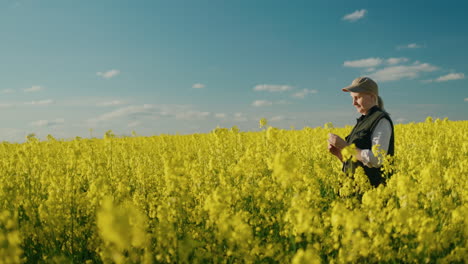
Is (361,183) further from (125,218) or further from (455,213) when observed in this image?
(125,218)

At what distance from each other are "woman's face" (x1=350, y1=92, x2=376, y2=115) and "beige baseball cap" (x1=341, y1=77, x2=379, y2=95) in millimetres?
86

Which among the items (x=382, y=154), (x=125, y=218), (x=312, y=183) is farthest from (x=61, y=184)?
(x=382, y=154)

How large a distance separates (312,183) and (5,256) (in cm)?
259

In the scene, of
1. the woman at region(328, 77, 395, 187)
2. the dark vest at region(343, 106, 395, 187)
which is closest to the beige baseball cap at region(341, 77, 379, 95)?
the woman at region(328, 77, 395, 187)

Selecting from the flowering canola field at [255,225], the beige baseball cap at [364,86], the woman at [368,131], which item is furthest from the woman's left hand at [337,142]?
the beige baseball cap at [364,86]

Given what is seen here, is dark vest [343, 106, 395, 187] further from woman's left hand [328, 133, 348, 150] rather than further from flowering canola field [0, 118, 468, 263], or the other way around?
flowering canola field [0, 118, 468, 263]

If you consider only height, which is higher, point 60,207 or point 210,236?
point 60,207

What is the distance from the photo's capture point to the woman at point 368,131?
3814 mm

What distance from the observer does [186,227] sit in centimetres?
325

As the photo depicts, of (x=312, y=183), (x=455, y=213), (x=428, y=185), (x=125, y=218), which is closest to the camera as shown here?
(x=125, y=218)

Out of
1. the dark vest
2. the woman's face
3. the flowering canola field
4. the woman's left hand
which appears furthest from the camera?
the woman's face

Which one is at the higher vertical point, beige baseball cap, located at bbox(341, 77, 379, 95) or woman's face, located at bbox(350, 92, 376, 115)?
beige baseball cap, located at bbox(341, 77, 379, 95)

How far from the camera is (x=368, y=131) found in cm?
408

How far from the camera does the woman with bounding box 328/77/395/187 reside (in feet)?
12.5
